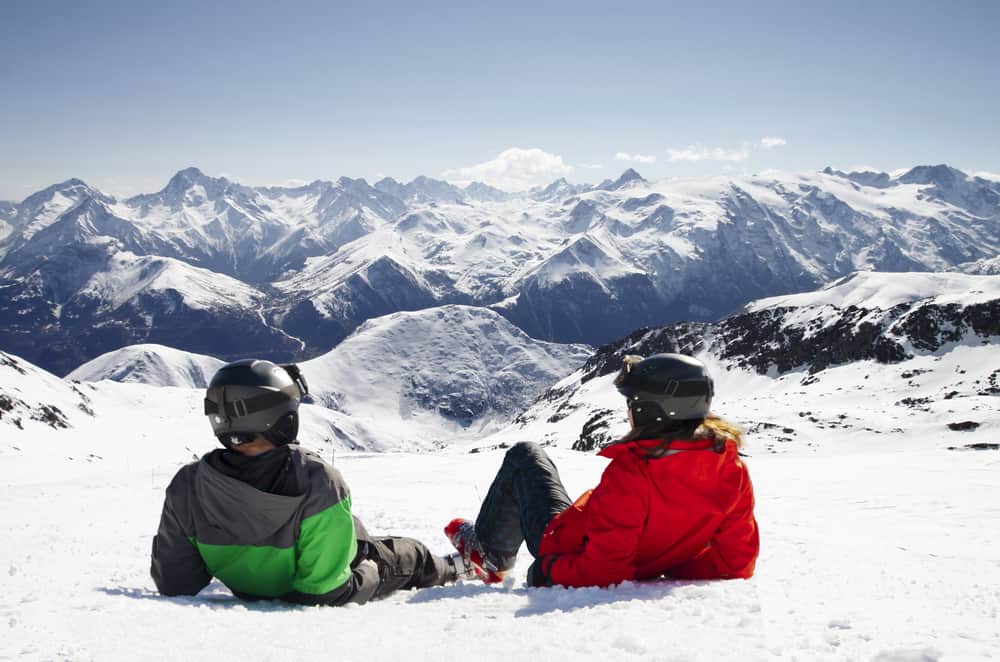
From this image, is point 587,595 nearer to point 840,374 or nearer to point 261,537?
point 261,537

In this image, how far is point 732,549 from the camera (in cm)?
573

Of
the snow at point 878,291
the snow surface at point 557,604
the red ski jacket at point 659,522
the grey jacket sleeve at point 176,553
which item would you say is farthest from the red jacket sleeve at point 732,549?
the snow at point 878,291

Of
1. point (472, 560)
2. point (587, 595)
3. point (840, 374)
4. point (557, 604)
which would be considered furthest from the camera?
point (840, 374)

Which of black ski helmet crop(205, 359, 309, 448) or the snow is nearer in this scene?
black ski helmet crop(205, 359, 309, 448)

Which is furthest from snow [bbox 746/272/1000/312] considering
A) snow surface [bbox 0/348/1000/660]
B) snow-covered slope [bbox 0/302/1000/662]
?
snow surface [bbox 0/348/1000/660]

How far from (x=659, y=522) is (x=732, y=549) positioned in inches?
35.9

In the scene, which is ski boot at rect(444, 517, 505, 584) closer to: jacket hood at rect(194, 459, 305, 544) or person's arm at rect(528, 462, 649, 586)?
person's arm at rect(528, 462, 649, 586)

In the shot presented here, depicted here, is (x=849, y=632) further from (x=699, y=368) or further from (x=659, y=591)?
(x=699, y=368)

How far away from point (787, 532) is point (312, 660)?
1006cm

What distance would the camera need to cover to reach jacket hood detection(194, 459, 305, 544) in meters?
5.32

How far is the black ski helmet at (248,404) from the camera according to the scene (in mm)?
5273

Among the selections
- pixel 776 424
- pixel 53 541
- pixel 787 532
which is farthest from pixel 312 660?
pixel 776 424

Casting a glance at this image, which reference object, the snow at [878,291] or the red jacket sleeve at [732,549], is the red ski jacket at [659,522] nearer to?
the red jacket sleeve at [732,549]

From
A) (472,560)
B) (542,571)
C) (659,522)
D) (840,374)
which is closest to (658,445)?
(659,522)
